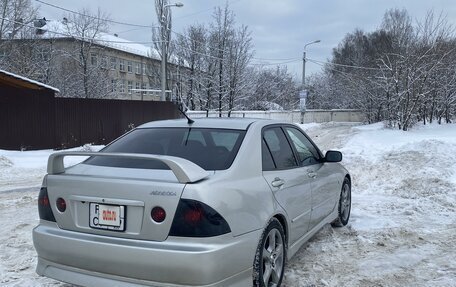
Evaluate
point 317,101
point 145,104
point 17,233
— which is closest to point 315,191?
point 17,233

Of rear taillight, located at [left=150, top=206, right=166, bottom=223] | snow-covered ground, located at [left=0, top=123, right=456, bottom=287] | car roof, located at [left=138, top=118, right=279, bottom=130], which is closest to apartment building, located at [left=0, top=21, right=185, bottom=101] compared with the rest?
snow-covered ground, located at [left=0, top=123, right=456, bottom=287]

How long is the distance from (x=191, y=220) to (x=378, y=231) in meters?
3.73

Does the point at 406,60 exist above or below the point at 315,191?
above

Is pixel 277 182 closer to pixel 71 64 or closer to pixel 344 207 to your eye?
pixel 344 207

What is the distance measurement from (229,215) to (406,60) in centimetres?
2143

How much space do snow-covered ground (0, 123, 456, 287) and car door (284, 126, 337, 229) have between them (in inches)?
18.5

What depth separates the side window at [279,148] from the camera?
3.96 metres

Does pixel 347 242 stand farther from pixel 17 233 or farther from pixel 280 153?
pixel 17 233

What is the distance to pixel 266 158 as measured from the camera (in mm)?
3750

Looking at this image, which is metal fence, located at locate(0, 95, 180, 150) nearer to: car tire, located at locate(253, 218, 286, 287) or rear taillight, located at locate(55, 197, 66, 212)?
rear taillight, located at locate(55, 197, 66, 212)

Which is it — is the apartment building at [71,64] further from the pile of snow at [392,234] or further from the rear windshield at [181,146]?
the rear windshield at [181,146]

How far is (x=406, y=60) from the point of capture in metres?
21.7

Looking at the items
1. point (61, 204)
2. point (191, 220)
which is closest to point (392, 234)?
point (191, 220)

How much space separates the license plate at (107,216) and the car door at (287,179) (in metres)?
1.26
